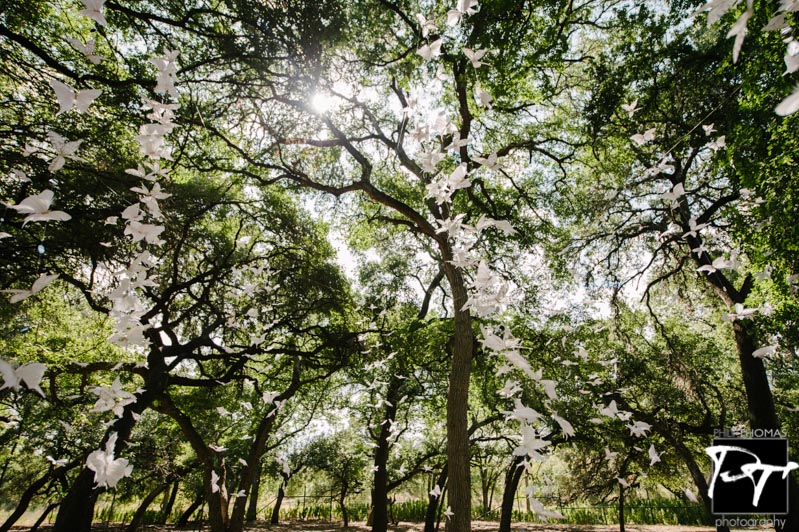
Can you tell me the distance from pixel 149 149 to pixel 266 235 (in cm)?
816

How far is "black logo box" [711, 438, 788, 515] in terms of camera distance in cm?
778

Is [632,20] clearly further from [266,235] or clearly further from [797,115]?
[266,235]

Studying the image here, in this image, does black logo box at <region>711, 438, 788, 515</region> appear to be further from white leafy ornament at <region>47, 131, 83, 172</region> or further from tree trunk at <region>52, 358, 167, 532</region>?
tree trunk at <region>52, 358, 167, 532</region>

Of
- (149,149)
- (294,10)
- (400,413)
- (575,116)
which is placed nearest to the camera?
(149,149)

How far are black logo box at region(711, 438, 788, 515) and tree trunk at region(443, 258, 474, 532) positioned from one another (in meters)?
6.25

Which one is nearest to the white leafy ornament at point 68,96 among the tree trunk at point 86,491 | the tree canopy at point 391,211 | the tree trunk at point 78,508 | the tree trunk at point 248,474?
the tree canopy at point 391,211

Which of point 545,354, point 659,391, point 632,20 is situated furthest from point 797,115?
point 659,391

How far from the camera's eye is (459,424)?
5.28m

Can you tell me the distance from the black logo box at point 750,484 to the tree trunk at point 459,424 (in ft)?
20.5

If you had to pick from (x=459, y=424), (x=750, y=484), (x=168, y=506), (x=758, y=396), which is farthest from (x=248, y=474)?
(x=168, y=506)

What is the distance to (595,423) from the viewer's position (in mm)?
10469

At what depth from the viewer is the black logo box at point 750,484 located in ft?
25.5
